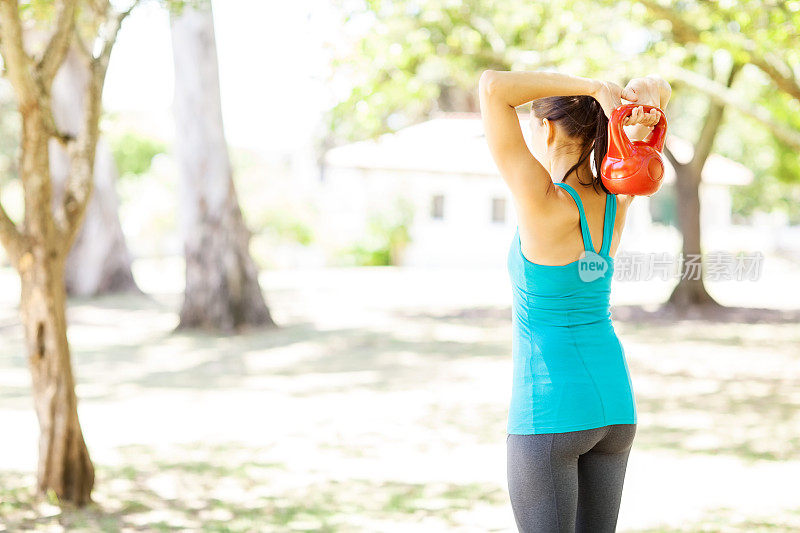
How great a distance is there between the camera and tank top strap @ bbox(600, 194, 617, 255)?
222 cm

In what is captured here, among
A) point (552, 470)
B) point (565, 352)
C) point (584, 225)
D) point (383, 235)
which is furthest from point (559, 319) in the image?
point (383, 235)

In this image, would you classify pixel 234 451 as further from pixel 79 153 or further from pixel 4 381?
pixel 4 381

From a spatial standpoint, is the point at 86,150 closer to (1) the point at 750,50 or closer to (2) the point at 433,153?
(1) the point at 750,50

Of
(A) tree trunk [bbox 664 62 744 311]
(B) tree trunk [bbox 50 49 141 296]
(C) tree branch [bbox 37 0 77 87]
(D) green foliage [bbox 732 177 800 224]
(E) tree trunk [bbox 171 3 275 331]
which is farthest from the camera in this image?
(D) green foliage [bbox 732 177 800 224]

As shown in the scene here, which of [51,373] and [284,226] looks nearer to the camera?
[51,373]

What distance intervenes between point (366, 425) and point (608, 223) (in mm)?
5479

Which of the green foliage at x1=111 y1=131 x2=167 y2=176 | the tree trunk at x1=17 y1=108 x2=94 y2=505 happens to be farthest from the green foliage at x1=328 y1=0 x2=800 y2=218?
the green foliage at x1=111 y1=131 x2=167 y2=176

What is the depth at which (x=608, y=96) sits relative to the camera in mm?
2174

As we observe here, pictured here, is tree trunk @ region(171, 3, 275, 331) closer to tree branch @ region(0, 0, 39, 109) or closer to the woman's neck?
tree branch @ region(0, 0, 39, 109)

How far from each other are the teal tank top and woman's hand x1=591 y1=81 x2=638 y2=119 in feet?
0.71

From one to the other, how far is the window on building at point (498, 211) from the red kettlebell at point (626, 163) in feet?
96.0

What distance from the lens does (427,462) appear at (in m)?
6.25

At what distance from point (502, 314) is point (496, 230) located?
583 inches

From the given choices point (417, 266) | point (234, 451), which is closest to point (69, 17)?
point (234, 451)
